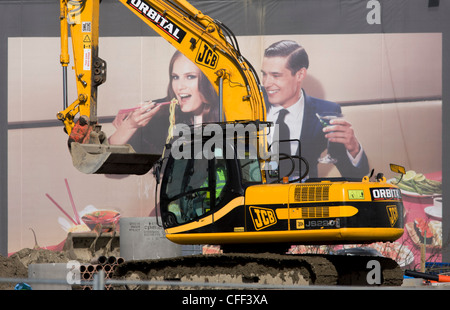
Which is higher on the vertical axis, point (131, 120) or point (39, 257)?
point (131, 120)

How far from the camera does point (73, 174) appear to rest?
23359 mm

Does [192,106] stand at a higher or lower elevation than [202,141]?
higher

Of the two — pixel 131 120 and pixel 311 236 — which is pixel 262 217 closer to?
pixel 311 236

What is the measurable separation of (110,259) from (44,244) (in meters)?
9.81

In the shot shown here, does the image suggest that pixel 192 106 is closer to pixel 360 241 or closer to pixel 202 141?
pixel 202 141

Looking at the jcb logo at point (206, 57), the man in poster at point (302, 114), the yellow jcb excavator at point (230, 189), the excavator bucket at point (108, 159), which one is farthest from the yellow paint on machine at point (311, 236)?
the man in poster at point (302, 114)

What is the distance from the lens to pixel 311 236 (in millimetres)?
11648

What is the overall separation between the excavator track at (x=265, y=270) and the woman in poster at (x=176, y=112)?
10.6 meters

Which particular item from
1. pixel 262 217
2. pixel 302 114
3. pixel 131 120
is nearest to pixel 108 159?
pixel 262 217

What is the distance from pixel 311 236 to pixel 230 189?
1.54 meters

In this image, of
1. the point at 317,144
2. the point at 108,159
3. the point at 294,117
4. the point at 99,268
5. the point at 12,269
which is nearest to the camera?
the point at 108,159

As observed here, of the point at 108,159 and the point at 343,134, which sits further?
the point at 343,134

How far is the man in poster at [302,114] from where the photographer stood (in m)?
23.2
